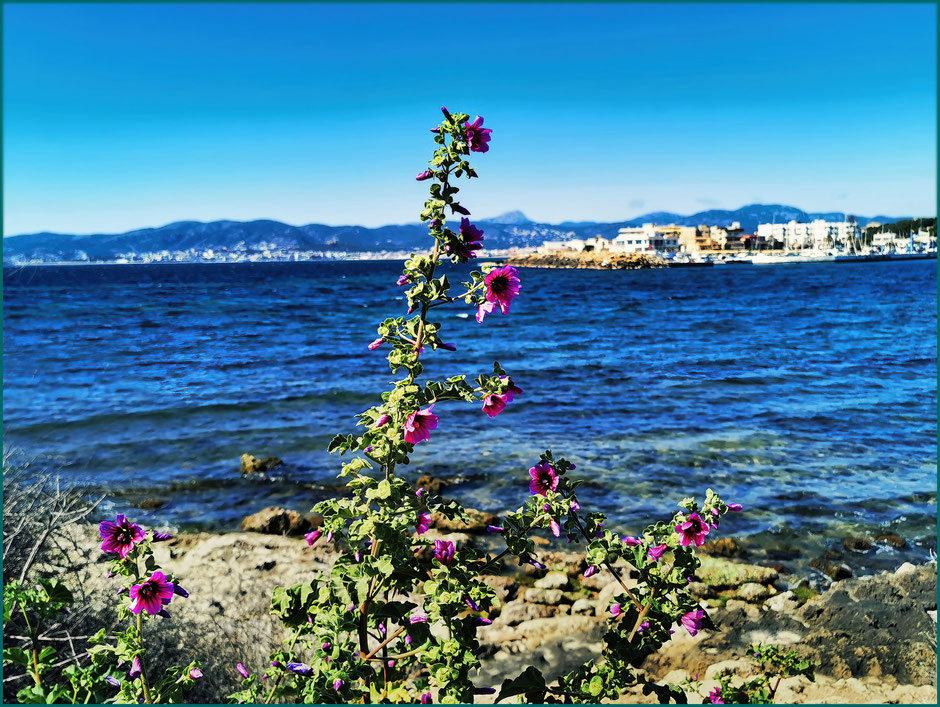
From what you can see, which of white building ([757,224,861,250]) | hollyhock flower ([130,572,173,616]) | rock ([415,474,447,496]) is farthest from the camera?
white building ([757,224,861,250])

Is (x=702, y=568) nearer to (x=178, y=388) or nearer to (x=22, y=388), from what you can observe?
(x=178, y=388)

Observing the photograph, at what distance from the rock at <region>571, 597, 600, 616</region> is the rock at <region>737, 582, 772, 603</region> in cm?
170

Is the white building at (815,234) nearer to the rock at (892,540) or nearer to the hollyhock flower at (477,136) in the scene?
the rock at (892,540)

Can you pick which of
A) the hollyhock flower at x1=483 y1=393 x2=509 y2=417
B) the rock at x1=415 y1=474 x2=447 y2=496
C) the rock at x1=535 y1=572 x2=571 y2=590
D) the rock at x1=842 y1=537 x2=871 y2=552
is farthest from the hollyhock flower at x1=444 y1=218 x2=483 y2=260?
the rock at x1=842 y1=537 x2=871 y2=552

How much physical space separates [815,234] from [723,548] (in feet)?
572

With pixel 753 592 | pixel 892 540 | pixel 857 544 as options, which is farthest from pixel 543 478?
pixel 892 540

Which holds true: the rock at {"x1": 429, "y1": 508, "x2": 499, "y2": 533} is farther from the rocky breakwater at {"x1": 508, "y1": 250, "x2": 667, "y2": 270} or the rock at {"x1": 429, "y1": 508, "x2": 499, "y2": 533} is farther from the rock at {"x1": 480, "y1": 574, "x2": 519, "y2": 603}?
the rocky breakwater at {"x1": 508, "y1": 250, "x2": 667, "y2": 270}

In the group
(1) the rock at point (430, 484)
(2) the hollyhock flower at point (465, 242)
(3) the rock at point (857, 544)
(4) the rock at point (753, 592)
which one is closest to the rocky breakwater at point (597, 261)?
(1) the rock at point (430, 484)

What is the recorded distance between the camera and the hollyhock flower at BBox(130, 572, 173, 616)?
2594 millimetres

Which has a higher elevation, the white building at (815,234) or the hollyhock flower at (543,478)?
the white building at (815,234)

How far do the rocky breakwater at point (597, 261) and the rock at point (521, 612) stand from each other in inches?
4419

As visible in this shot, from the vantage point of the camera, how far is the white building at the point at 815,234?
15112 centimetres

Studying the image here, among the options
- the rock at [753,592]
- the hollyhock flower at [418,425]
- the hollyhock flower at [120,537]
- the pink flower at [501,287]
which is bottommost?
the rock at [753,592]

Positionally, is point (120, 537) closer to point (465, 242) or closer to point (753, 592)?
point (465, 242)
